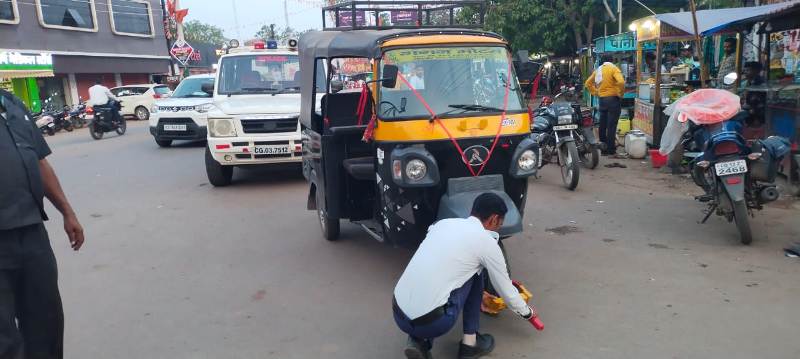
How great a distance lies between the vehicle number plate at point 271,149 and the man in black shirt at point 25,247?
548 cm

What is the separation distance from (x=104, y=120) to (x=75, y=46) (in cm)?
1475

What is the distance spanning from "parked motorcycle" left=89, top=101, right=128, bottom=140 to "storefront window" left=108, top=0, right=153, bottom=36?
1712 centimetres

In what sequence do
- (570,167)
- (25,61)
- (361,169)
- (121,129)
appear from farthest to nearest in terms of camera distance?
Answer: (25,61) → (121,129) → (570,167) → (361,169)

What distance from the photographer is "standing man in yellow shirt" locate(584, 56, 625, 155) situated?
9.88 meters

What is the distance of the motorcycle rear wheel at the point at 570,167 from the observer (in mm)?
7816

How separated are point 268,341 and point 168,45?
3726 cm

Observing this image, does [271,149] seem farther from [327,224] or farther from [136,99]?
[136,99]

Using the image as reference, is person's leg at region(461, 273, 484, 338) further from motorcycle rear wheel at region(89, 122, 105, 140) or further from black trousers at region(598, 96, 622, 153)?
motorcycle rear wheel at region(89, 122, 105, 140)

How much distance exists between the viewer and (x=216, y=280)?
16.8 feet

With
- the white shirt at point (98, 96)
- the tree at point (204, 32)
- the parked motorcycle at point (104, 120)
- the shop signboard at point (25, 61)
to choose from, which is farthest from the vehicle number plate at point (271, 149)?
the tree at point (204, 32)

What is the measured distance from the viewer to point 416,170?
169 inches

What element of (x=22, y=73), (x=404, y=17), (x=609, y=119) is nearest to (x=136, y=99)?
(x=22, y=73)

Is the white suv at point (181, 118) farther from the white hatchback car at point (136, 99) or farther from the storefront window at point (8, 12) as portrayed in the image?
the storefront window at point (8, 12)

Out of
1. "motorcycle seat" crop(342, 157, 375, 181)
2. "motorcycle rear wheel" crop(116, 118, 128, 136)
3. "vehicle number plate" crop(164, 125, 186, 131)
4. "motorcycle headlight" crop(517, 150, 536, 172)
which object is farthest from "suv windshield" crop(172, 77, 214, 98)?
"motorcycle headlight" crop(517, 150, 536, 172)
